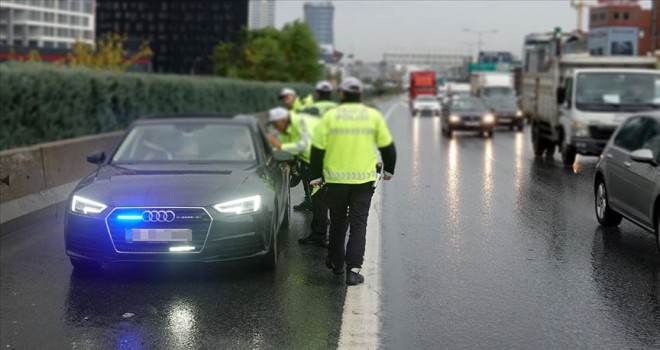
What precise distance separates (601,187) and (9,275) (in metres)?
6.67

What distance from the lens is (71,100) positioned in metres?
19.2

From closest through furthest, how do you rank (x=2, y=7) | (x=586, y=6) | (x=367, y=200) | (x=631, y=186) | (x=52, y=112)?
(x=367, y=200) < (x=631, y=186) < (x=52, y=112) < (x=2, y=7) < (x=586, y=6)

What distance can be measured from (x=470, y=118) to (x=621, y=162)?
2413cm

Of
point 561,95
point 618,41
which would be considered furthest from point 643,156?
point 618,41

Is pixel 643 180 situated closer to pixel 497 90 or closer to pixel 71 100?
pixel 71 100

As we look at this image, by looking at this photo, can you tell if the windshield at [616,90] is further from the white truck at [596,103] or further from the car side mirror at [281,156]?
the car side mirror at [281,156]

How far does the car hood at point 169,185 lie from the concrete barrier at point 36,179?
259 centimetres

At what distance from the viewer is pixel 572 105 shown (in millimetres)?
19266

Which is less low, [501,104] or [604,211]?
[501,104]

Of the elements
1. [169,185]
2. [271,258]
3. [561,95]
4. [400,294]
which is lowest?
[400,294]

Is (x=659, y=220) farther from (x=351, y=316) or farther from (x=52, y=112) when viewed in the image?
(x=52, y=112)

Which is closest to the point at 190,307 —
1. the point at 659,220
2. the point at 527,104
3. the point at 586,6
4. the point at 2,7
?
the point at 659,220

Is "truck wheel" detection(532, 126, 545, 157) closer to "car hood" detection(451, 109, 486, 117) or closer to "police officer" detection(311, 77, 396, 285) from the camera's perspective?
"car hood" detection(451, 109, 486, 117)

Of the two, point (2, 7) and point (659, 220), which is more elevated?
point (2, 7)
